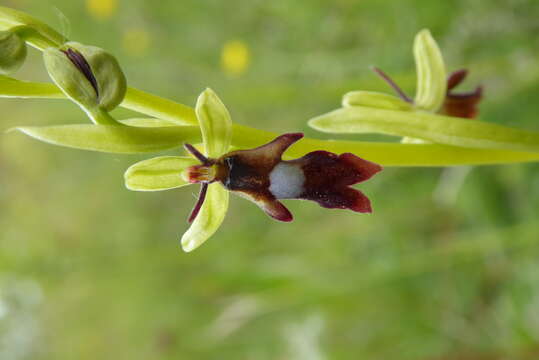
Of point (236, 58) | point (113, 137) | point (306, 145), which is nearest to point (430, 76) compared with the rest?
point (306, 145)

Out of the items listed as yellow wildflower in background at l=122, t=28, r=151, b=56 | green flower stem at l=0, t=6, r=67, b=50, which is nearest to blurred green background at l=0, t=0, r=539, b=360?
yellow wildflower in background at l=122, t=28, r=151, b=56

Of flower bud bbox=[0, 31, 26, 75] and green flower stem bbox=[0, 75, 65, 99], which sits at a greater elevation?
flower bud bbox=[0, 31, 26, 75]

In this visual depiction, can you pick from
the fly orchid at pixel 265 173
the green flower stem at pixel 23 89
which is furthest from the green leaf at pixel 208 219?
the green flower stem at pixel 23 89

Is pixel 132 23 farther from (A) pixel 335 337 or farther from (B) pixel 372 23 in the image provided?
(A) pixel 335 337

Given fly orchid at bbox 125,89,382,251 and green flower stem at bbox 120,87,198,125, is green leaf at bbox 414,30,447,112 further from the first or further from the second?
green flower stem at bbox 120,87,198,125

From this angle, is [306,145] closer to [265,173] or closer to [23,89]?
[265,173]
